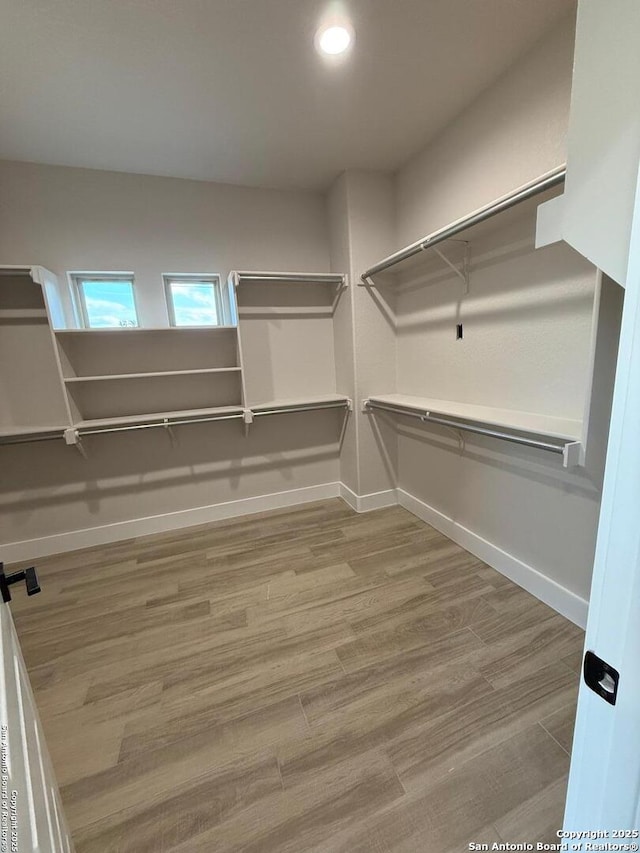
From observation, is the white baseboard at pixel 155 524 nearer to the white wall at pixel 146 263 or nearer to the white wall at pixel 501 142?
the white wall at pixel 146 263

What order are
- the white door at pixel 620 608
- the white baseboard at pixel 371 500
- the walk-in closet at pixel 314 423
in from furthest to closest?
the white baseboard at pixel 371 500, the walk-in closet at pixel 314 423, the white door at pixel 620 608

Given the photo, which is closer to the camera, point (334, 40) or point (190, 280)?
point (334, 40)

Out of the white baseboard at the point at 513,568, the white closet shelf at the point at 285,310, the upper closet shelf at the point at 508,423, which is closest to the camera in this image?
the upper closet shelf at the point at 508,423

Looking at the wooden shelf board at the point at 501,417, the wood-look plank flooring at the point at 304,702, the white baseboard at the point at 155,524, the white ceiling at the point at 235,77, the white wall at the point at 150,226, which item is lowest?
the wood-look plank flooring at the point at 304,702

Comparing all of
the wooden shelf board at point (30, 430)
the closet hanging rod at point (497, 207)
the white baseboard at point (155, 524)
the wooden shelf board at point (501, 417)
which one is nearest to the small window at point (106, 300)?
the wooden shelf board at point (30, 430)

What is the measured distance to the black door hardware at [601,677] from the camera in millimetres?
483

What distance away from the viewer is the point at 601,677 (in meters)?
0.50

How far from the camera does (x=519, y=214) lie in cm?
176

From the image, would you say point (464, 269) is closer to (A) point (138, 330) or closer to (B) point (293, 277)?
(B) point (293, 277)

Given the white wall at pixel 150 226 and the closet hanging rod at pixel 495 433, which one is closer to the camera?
the closet hanging rod at pixel 495 433

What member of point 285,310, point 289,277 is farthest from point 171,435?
point 289,277

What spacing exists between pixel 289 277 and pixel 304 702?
2.56 meters

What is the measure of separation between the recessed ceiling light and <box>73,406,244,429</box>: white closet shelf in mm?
2053

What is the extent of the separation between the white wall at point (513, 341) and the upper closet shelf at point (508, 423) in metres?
0.08
